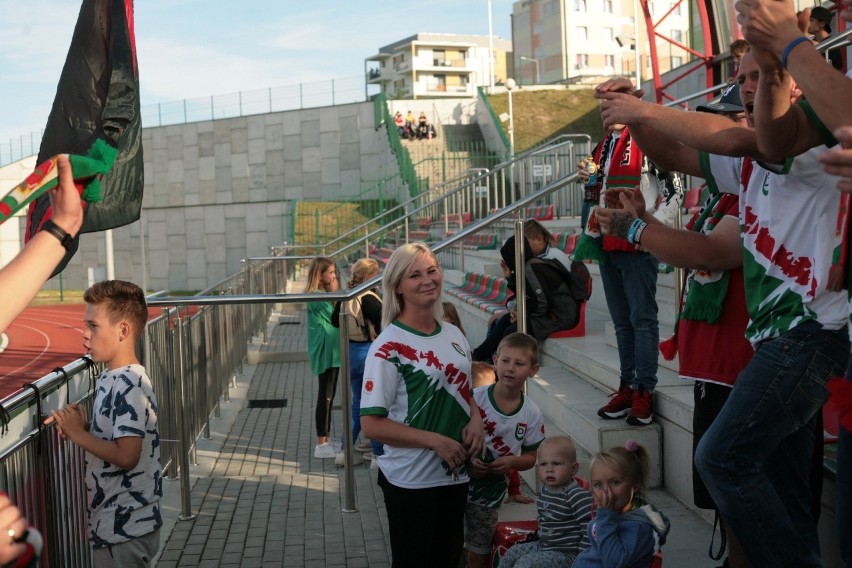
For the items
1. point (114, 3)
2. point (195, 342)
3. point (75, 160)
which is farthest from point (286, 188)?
point (75, 160)

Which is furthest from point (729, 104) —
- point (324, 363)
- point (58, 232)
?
point (324, 363)

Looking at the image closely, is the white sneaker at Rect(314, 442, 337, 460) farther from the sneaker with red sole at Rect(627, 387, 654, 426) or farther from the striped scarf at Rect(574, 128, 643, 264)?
the sneaker with red sole at Rect(627, 387, 654, 426)

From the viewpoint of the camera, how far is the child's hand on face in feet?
11.4

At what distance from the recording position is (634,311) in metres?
5.16

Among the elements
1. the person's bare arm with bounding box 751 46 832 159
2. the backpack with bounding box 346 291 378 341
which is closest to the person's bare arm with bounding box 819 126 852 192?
the person's bare arm with bounding box 751 46 832 159

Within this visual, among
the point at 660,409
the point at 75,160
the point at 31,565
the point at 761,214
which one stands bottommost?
the point at 660,409

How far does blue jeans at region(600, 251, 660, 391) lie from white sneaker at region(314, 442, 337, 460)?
116 inches

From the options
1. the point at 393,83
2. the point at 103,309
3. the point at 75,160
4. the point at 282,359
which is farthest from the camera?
the point at 393,83

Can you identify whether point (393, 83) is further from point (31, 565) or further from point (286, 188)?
point (31, 565)

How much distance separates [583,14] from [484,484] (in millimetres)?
74036

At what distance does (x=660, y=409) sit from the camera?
494 centimetres

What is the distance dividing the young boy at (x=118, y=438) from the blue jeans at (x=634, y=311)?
2.56 meters

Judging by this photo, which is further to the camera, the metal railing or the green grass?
the green grass

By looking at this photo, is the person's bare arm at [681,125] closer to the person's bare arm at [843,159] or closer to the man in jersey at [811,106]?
the man in jersey at [811,106]
